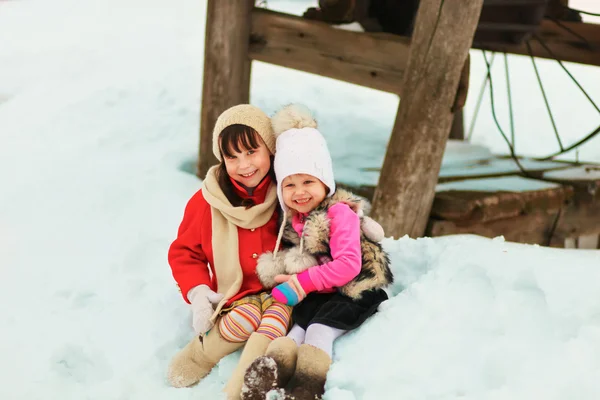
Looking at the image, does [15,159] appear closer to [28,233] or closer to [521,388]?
[28,233]

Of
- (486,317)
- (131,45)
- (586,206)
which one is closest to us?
(486,317)

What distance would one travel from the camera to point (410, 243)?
2770 mm

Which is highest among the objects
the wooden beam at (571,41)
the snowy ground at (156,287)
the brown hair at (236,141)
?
the wooden beam at (571,41)

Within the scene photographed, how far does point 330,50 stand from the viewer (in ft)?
13.5

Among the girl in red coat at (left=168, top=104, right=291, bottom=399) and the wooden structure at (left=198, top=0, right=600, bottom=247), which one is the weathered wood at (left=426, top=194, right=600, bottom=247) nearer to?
the wooden structure at (left=198, top=0, right=600, bottom=247)

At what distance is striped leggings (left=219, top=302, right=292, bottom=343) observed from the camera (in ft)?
7.21

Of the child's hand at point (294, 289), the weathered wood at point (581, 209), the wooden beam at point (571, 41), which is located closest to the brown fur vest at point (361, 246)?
the child's hand at point (294, 289)

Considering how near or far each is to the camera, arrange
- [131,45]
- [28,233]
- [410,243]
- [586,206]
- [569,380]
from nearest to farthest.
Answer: [569,380] → [410,243] → [28,233] → [586,206] → [131,45]

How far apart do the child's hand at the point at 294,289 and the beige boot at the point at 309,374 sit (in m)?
0.18

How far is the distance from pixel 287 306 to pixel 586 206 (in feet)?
10.8

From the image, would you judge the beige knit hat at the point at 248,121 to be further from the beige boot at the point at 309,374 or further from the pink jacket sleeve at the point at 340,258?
the beige boot at the point at 309,374

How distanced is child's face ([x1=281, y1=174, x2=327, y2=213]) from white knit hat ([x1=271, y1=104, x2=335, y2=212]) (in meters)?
0.03

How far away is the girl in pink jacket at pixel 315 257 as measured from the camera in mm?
2107

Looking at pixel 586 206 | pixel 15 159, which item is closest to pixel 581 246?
pixel 586 206
